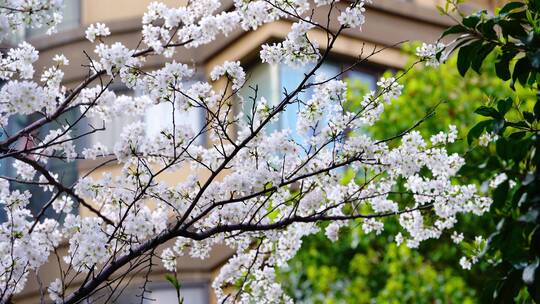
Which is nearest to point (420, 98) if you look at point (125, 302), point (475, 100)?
point (475, 100)

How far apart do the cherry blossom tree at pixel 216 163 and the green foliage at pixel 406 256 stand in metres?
4.41

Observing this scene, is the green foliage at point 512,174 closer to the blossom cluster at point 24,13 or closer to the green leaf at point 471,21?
the green leaf at point 471,21

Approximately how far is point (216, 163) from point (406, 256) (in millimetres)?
4888

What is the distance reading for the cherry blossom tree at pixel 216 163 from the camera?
4.36 meters

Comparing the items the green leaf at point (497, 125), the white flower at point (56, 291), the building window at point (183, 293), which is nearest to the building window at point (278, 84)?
the building window at point (183, 293)

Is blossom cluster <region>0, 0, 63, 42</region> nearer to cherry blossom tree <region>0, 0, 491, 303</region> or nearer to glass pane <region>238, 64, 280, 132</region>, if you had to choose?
cherry blossom tree <region>0, 0, 491, 303</region>

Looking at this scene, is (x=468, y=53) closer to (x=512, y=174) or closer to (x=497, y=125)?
(x=497, y=125)

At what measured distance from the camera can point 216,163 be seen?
493cm

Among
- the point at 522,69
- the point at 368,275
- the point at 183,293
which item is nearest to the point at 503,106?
the point at 522,69

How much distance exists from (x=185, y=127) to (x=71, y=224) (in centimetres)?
73

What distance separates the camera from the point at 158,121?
443 inches

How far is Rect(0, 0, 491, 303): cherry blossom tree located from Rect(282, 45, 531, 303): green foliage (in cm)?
441

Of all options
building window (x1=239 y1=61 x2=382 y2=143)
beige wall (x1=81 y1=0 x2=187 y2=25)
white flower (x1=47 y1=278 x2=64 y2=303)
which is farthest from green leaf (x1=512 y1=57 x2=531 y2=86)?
beige wall (x1=81 y1=0 x2=187 y2=25)

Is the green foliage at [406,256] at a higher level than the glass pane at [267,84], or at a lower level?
lower
